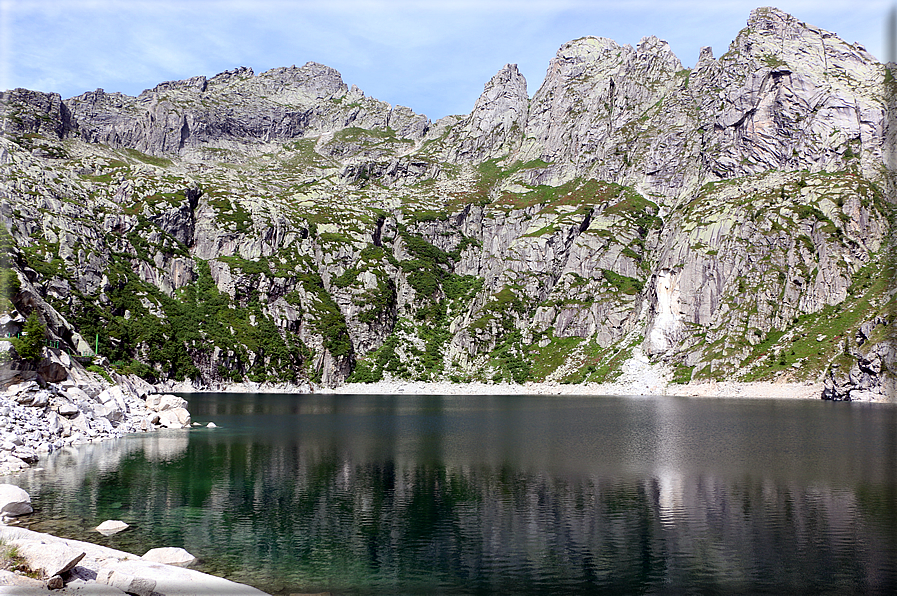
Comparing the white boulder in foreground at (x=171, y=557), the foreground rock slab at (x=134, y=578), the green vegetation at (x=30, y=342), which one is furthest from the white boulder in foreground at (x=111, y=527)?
the green vegetation at (x=30, y=342)

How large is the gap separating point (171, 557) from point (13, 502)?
45.1 feet

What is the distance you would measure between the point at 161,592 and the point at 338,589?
284 inches

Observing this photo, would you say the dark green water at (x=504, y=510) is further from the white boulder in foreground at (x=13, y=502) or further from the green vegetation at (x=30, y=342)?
the green vegetation at (x=30, y=342)

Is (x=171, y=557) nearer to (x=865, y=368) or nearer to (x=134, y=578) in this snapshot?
(x=134, y=578)

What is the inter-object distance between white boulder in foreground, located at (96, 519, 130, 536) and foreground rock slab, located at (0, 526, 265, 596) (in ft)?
25.9

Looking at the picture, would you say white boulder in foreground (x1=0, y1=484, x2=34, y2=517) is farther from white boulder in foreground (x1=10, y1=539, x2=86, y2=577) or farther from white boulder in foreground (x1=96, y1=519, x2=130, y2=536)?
white boulder in foreground (x1=10, y1=539, x2=86, y2=577)

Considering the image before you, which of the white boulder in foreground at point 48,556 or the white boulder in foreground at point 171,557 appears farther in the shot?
the white boulder in foreground at point 171,557

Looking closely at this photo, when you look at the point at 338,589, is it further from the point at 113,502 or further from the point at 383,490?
the point at 113,502

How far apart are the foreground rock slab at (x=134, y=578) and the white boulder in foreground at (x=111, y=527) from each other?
791 cm

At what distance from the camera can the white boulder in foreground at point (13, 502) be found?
112 ft

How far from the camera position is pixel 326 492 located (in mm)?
46062

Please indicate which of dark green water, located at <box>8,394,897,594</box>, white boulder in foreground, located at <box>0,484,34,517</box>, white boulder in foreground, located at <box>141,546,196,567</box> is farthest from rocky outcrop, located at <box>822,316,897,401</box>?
white boulder in foreground, located at <box>0,484,34,517</box>

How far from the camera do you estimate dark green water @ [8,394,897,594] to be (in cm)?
2827

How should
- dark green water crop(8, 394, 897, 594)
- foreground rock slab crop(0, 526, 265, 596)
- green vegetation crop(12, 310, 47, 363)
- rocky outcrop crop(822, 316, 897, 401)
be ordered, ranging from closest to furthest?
foreground rock slab crop(0, 526, 265, 596) < dark green water crop(8, 394, 897, 594) < green vegetation crop(12, 310, 47, 363) < rocky outcrop crop(822, 316, 897, 401)
